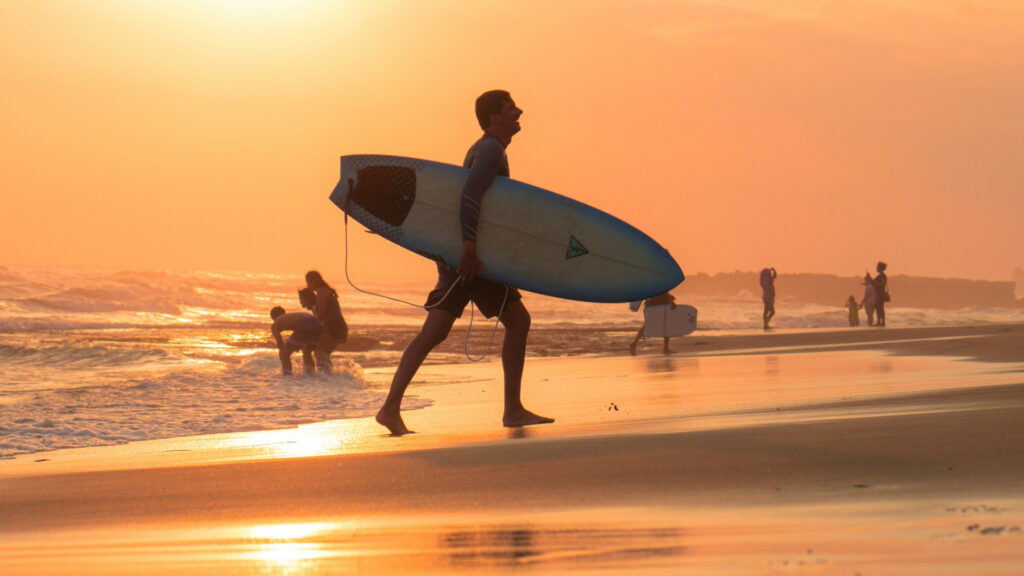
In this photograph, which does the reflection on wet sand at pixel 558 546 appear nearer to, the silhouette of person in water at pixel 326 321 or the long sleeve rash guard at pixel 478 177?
the long sleeve rash guard at pixel 478 177

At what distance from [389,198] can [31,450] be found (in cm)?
223

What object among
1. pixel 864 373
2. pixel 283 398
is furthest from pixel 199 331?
pixel 864 373

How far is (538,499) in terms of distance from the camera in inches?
113

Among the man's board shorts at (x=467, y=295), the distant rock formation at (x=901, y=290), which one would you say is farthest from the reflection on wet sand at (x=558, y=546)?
the distant rock formation at (x=901, y=290)

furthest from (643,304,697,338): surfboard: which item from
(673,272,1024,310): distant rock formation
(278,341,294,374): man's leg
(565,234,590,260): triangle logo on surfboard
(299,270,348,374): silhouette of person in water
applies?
(673,272,1024,310): distant rock formation

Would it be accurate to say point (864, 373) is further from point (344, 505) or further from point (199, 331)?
point (199, 331)

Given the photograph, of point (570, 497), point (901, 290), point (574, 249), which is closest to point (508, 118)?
point (574, 249)

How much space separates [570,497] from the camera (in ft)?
9.39

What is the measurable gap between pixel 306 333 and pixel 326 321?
11.5 inches

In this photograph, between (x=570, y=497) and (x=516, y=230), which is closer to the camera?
(x=570, y=497)

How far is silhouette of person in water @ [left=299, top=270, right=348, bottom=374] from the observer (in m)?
11.0

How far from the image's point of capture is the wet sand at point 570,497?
2174 millimetres

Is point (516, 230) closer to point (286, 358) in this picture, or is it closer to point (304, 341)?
point (304, 341)

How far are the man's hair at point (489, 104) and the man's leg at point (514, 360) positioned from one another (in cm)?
91
